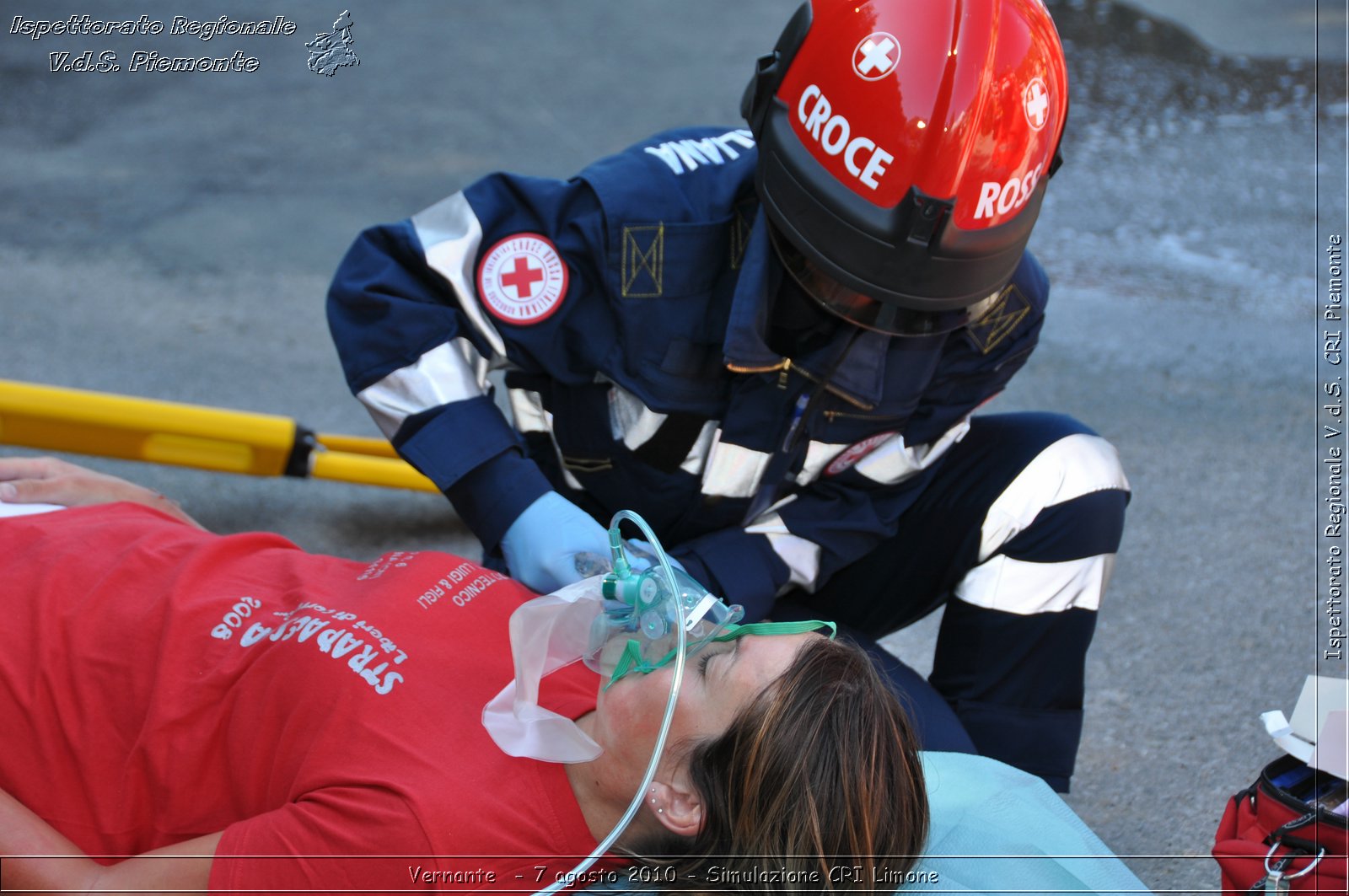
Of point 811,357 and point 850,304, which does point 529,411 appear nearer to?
point 811,357

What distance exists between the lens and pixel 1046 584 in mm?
2314

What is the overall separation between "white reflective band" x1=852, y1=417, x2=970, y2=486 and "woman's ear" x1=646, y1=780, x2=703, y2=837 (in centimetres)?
84

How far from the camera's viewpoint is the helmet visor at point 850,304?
2.02 meters

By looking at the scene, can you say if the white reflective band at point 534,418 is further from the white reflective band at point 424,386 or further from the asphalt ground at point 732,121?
the asphalt ground at point 732,121

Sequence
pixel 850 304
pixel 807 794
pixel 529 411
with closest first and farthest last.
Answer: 1. pixel 807 794
2. pixel 850 304
3. pixel 529 411

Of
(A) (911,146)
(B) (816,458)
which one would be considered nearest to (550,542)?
(B) (816,458)

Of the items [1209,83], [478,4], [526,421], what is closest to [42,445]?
[526,421]

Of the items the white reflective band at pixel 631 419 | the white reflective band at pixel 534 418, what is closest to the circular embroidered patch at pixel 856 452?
→ the white reflective band at pixel 631 419

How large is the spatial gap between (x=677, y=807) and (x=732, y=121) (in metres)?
4.39

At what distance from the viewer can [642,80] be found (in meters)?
6.00

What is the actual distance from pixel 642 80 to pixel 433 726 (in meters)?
4.81

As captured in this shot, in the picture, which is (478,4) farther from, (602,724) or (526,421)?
(602,724)

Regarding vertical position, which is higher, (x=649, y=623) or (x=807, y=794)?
(x=649, y=623)

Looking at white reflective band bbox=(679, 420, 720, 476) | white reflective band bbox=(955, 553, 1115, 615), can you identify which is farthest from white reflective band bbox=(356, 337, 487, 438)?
white reflective band bbox=(955, 553, 1115, 615)
